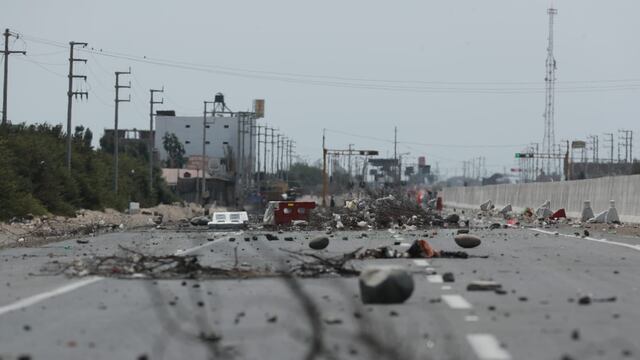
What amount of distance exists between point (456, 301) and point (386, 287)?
933mm

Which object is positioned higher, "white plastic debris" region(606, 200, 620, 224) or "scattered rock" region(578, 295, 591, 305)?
"white plastic debris" region(606, 200, 620, 224)

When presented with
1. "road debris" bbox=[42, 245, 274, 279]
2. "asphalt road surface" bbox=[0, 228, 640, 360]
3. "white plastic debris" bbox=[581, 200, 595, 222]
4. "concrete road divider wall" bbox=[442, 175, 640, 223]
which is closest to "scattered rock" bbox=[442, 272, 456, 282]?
"asphalt road surface" bbox=[0, 228, 640, 360]

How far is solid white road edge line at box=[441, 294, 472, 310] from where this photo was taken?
1221 cm

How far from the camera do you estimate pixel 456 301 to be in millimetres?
12734

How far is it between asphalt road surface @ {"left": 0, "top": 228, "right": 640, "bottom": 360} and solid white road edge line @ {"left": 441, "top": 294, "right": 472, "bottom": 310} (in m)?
0.02

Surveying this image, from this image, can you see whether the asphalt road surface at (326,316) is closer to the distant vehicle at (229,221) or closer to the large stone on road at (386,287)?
the large stone on road at (386,287)

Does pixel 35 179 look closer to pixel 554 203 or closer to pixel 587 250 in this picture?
pixel 554 203

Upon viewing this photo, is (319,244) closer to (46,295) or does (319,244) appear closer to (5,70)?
(46,295)

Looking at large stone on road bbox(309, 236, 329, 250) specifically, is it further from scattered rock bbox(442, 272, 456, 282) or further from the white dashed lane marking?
scattered rock bbox(442, 272, 456, 282)

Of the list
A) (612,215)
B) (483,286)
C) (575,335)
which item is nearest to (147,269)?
(483,286)

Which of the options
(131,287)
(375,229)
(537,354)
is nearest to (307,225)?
(375,229)

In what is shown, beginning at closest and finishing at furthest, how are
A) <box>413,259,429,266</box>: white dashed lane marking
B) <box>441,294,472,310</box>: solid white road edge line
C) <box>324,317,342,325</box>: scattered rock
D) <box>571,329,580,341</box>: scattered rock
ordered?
<box>571,329,580,341</box>: scattered rock → <box>324,317,342,325</box>: scattered rock → <box>441,294,472,310</box>: solid white road edge line → <box>413,259,429,266</box>: white dashed lane marking

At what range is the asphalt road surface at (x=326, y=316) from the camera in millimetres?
9141

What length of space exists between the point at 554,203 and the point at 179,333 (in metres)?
51.0
